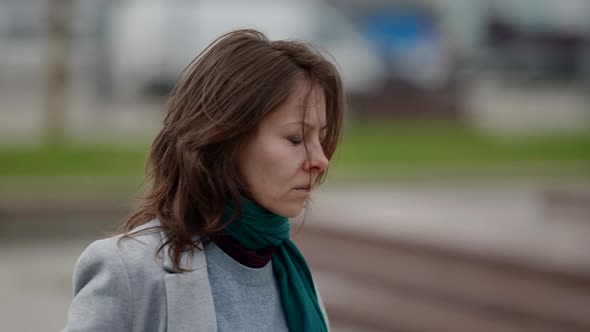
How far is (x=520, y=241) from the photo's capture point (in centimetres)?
736

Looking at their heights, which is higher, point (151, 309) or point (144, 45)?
point (151, 309)

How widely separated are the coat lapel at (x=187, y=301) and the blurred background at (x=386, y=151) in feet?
5.92

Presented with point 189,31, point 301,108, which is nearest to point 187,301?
point 301,108

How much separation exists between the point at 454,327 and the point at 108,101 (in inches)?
560

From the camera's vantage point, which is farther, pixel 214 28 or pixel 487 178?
pixel 214 28

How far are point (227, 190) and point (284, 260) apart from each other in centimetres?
22

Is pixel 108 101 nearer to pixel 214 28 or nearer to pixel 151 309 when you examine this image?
pixel 214 28

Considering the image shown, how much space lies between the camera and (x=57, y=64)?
14148mm

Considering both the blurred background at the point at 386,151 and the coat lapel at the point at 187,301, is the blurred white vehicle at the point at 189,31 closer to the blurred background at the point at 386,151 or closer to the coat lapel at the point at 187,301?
the blurred background at the point at 386,151

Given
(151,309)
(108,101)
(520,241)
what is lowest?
(108,101)

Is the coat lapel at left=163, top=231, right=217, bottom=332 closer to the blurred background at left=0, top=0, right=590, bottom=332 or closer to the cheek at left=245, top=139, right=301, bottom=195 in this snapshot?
the cheek at left=245, top=139, right=301, bottom=195

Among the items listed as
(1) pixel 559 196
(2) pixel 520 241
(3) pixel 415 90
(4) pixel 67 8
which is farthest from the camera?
(3) pixel 415 90

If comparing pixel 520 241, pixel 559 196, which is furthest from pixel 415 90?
pixel 520 241

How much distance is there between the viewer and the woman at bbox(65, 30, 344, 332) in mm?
2100
